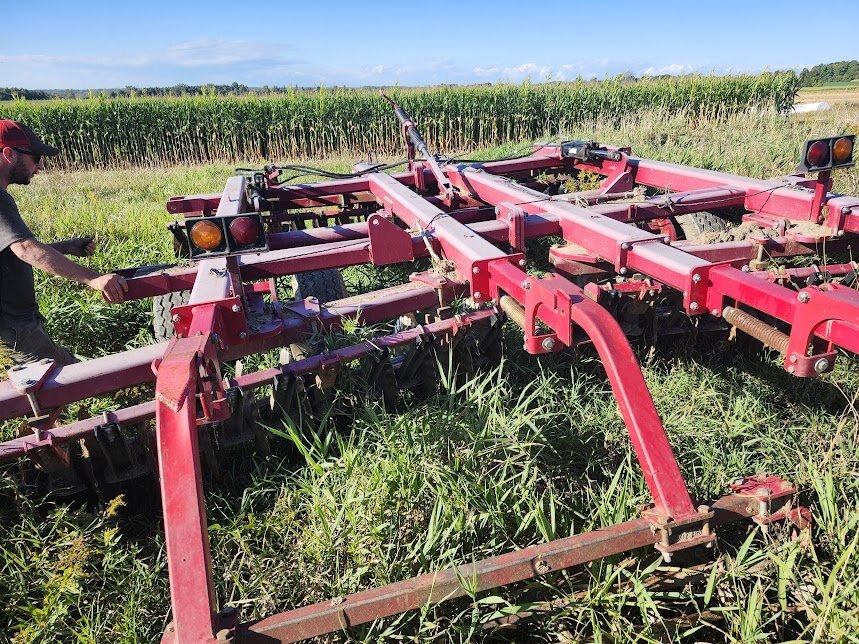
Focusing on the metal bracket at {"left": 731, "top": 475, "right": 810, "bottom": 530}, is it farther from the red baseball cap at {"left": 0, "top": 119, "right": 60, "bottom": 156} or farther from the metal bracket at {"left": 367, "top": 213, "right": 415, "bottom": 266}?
the red baseball cap at {"left": 0, "top": 119, "right": 60, "bottom": 156}

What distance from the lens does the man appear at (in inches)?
120

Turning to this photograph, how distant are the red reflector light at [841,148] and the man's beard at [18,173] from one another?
14.6 ft

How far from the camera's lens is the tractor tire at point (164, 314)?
3930 millimetres

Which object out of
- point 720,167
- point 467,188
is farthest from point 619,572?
point 720,167

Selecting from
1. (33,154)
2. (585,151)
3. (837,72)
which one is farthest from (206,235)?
(837,72)

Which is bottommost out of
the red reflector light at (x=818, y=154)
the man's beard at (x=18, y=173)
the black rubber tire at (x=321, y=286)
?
the black rubber tire at (x=321, y=286)

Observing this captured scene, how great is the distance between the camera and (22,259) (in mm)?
3082

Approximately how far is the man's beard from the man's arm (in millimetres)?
514

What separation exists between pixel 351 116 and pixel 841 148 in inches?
705

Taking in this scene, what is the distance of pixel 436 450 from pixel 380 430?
0.88ft

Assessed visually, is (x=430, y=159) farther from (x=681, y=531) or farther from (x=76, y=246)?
(x=681, y=531)

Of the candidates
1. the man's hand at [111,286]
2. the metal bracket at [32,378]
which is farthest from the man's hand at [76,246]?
the metal bracket at [32,378]

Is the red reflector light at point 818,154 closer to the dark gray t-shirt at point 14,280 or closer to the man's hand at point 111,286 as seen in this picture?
the man's hand at point 111,286

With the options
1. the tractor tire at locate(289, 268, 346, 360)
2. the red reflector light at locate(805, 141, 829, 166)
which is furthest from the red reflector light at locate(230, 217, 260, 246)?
the red reflector light at locate(805, 141, 829, 166)
